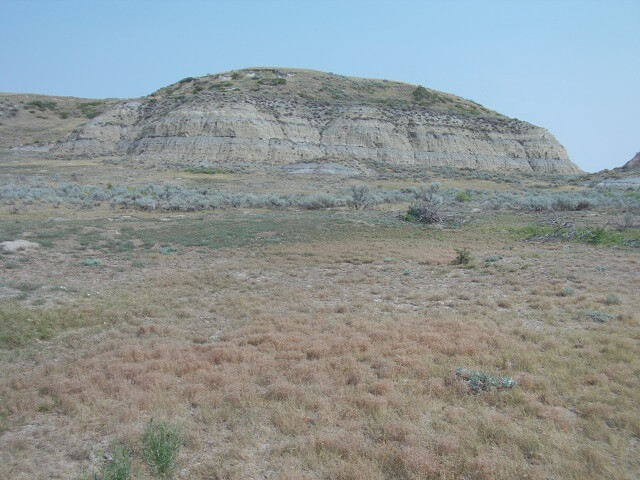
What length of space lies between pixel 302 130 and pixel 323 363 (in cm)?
6704

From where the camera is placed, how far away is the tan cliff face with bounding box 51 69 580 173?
222 ft

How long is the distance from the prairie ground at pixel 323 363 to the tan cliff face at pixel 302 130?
5203 cm

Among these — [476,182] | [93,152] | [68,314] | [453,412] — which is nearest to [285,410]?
[453,412]

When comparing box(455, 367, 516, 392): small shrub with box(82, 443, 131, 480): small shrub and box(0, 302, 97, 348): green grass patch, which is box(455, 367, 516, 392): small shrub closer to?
box(82, 443, 131, 480): small shrub

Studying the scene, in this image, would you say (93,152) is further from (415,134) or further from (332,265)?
(332,265)

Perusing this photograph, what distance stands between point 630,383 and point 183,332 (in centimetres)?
863

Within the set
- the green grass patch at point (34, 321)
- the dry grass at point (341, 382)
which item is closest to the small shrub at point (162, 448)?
the dry grass at point (341, 382)

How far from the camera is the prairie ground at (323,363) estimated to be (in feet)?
19.0

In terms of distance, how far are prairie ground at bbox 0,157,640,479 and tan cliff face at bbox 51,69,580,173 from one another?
5203cm

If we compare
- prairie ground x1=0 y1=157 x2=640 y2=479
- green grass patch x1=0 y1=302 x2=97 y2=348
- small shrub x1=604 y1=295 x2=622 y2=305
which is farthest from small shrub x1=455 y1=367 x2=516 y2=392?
green grass patch x1=0 y1=302 x2=97 y2=348

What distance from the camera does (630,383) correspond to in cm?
734

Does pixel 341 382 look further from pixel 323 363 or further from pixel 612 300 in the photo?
pixel 612 300

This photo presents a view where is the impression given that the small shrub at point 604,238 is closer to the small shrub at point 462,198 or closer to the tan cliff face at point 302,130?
the small shrub at point 462,198

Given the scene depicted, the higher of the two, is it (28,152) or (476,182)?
(476,182)
